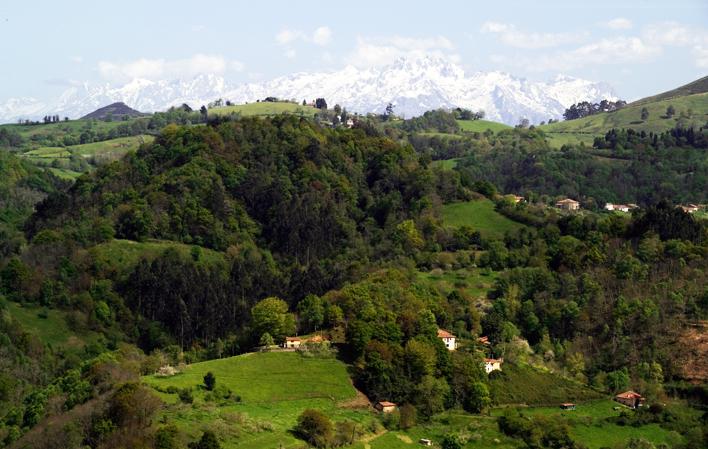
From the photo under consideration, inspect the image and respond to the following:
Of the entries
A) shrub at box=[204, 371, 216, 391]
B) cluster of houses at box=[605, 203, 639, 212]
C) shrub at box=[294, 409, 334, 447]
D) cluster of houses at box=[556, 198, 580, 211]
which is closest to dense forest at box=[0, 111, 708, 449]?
cluster of houses at box=[605, 203, 639, 212]

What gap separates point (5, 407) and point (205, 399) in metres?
17.8

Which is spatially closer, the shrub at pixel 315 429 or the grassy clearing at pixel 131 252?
the shrub at pixel 315 429

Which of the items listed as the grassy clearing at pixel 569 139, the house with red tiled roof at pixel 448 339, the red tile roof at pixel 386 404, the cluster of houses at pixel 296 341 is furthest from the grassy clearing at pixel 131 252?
the grassy clearing at pixel 569 139

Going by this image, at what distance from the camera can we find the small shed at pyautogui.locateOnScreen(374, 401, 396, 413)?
57969 mm

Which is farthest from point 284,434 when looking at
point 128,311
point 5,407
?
point 128,311

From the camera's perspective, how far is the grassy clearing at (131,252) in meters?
90.9

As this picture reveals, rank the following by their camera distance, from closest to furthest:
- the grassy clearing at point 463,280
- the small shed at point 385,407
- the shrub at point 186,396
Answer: the shrub at point 186,396 → the small shed at point 385,407 → the grassy clearing at point 463,280

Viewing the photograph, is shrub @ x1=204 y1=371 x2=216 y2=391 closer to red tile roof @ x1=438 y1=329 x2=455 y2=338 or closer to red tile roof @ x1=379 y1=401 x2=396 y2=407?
red tile roof @ x1=379 y1=401 x2=396 y2=407

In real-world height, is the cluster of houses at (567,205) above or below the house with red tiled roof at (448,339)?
above

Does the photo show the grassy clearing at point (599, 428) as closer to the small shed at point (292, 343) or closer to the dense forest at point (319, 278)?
the dense forest at point (319, 278)

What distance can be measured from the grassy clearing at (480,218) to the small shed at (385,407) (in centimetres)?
4091

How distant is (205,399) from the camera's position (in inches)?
2100

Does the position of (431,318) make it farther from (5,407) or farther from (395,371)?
(5,407)

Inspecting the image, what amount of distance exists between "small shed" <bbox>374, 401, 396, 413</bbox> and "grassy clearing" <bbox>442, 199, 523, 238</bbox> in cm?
4091
